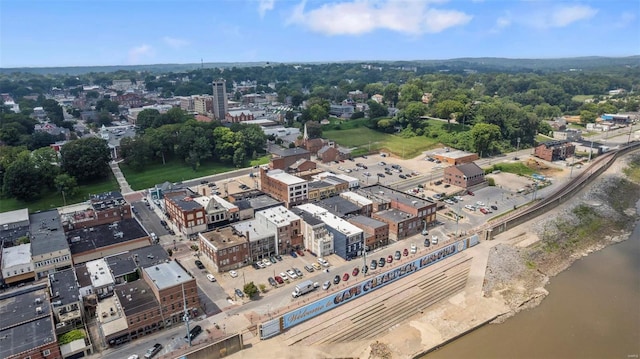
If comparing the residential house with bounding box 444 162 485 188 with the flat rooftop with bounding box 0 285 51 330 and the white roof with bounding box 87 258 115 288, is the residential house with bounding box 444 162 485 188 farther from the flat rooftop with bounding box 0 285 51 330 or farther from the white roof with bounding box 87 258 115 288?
the flat rooftop with bounding box 0 285 51 330

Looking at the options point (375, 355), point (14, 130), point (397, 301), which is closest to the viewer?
point (375, 355)

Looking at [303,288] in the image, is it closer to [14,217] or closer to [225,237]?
[225,237]

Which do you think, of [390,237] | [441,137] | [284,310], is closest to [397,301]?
[284,310]

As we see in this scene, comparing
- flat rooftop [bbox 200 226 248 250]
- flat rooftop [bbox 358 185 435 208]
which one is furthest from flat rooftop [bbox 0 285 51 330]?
flat rooftop [bbox 358 185 435 208]

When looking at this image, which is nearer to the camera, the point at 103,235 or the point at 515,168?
the point at 103,235

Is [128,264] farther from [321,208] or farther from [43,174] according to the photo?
[43,174]

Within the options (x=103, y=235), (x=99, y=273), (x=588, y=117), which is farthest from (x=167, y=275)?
(x=588, y=117)
